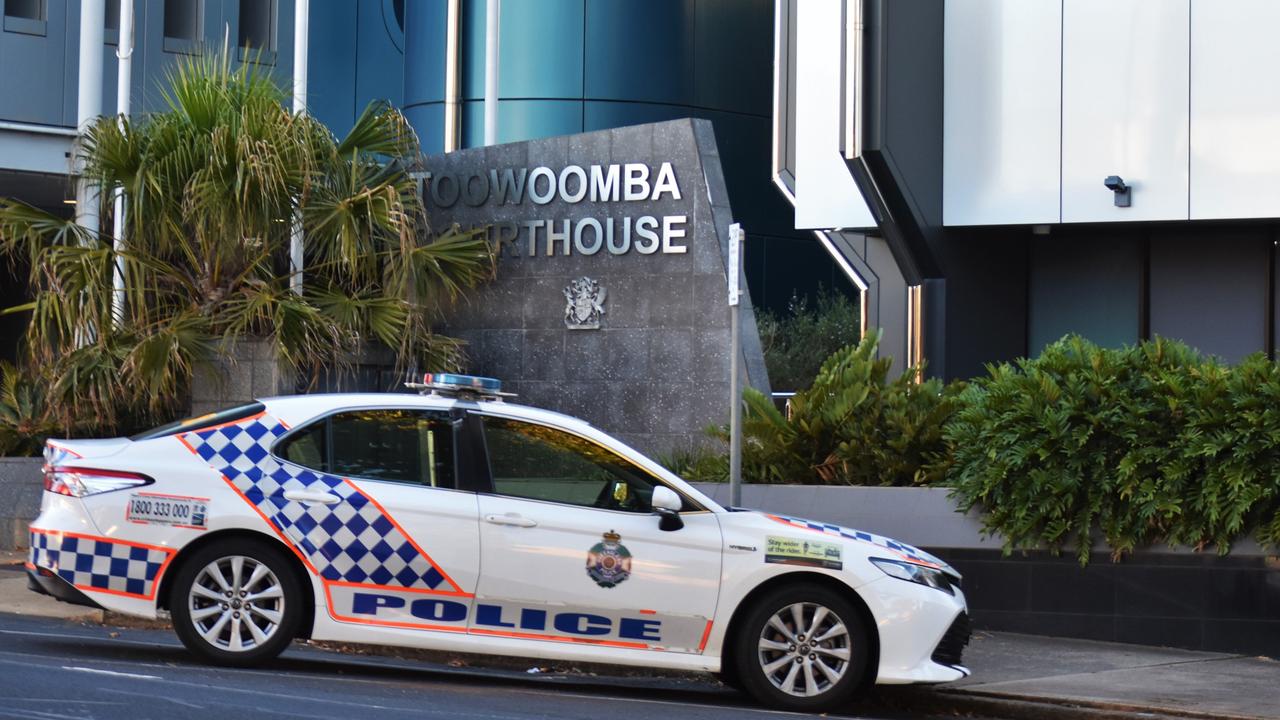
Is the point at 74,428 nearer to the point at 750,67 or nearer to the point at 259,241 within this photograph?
the point at 259,241

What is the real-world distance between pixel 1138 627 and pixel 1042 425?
1.59 m

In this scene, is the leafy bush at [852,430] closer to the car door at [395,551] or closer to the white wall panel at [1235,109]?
the car door at [395,551]

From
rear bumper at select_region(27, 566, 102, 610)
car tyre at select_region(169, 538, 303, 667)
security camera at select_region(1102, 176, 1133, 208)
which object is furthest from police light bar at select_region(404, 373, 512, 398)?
security camera at select_region(1102, 176, 1133, 208)

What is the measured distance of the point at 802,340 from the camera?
76.4 feet

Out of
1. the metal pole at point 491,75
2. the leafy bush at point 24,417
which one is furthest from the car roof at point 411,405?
the metal pole at point 491,75

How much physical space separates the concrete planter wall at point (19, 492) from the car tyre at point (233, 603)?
6.71 meters

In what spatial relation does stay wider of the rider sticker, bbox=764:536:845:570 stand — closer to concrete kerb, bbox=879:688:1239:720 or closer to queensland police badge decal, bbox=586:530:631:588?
queensland police badge decal, bbox=586:530:631:588

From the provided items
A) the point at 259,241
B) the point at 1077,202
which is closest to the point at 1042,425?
the point at 1077,202

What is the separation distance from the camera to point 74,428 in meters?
15.0

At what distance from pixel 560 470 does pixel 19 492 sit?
7674mm

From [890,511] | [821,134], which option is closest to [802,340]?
[821,134]

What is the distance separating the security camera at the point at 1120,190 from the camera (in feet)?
55.2

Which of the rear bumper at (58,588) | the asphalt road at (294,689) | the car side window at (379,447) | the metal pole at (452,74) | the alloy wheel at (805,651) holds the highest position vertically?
the metal pole at (452,74)

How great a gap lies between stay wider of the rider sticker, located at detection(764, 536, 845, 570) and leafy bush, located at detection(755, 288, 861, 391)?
524 inches
